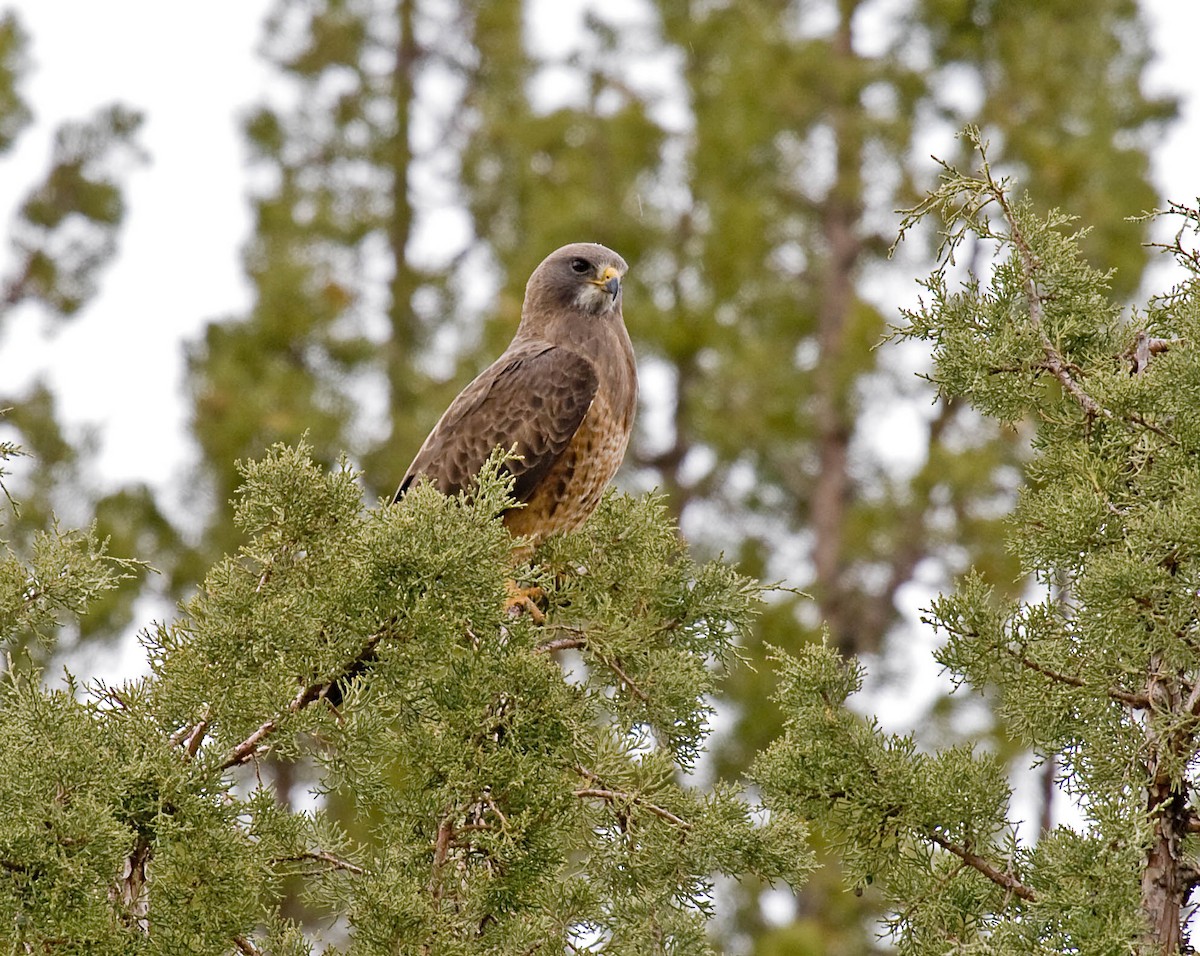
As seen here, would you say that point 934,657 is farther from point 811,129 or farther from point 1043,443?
point 811,129

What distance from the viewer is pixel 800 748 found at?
3.55m

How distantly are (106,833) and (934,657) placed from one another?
1.61 m

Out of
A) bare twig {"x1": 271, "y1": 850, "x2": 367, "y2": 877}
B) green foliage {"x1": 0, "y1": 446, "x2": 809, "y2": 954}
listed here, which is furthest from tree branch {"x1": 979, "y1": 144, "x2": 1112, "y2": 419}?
bare twig {"x1": 271, "y1": 850, "x2": 367, "y2": 877}

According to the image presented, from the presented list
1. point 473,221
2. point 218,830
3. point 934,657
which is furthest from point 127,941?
point 473,221

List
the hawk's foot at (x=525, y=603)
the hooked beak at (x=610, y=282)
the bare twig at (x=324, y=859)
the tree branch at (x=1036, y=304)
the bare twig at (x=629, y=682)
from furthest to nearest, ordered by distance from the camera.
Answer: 1. the hooked beak at (x=610, y=282)
2. the hawk's foot at (x=525, y=603)
3. the bare twig at (x=629, y=682)
4. the bare twig at (x=324, y=859)
5. the tree branch at (x=1036, y=304)

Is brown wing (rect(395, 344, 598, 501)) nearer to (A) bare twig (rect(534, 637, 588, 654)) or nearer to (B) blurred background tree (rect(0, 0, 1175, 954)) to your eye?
(A) bare twig (rect(534, 637, 588, 654))

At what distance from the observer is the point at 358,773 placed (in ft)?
11.8

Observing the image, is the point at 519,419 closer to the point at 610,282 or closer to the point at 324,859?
the point at 610,282

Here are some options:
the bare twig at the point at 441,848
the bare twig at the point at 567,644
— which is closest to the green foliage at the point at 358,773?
the bare twig at the point at 441,848

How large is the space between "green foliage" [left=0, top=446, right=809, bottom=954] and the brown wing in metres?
1.78

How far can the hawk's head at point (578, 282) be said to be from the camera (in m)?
6.42

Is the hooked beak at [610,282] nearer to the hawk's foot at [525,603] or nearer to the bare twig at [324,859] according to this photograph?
the hawk's foot at [525,603]

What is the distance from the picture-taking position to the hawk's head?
21.1 feet

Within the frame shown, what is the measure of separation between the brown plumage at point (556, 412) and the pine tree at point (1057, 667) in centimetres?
227
